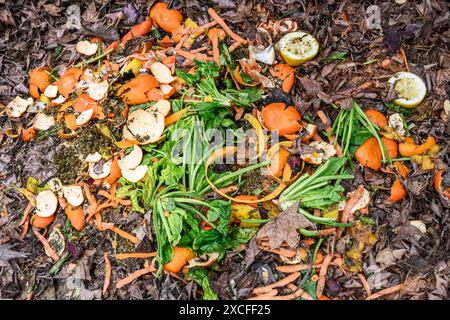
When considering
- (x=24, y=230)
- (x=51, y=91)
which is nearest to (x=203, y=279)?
(x=24, y=230)

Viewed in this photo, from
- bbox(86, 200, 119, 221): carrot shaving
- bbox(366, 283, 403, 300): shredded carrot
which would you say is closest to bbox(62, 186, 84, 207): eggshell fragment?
bbox(86, 200, 119, 221): carrot shaving

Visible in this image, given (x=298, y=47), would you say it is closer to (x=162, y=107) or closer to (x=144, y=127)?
(x=162, y=107)

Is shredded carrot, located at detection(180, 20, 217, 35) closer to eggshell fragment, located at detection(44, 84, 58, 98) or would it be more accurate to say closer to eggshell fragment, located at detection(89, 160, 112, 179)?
eggshell fragment, located at detection(44, 84, 58, 98)

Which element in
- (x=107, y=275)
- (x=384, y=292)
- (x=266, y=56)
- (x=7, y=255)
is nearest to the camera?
(x=384, y=292)

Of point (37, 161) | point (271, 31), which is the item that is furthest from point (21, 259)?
point (271, 31)

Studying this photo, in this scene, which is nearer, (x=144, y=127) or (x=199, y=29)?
(x=144, y=127)

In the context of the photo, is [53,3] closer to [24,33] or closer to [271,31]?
[24,33]
